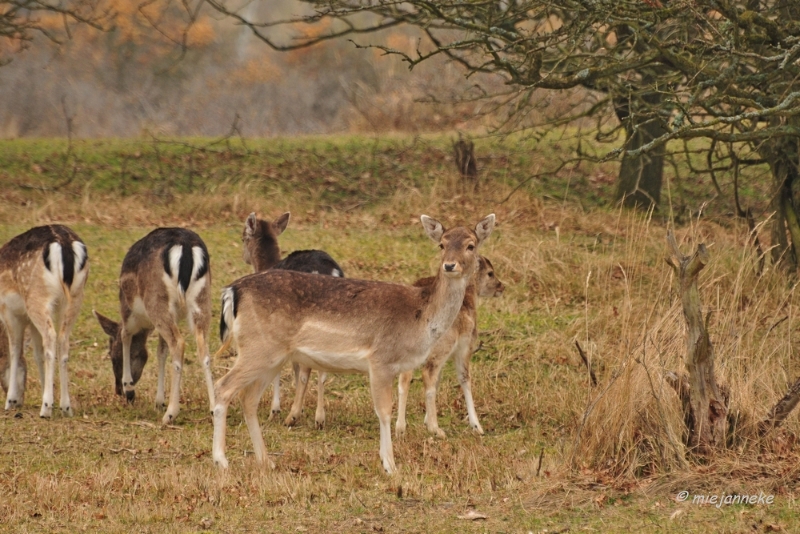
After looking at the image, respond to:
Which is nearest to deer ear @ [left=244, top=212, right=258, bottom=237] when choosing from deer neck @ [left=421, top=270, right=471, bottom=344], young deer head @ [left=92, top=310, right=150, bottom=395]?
young deer head @ [left=92, top=310, right=150, bottom=395]

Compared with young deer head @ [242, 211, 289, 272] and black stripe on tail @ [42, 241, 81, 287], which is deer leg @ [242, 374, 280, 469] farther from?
young deer head @ [242, 211, 289, 272]

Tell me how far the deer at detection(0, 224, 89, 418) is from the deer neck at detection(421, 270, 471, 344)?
11.7 feet

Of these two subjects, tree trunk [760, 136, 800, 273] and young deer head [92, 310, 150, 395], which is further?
tree trunk [760, 136, 800, 273]

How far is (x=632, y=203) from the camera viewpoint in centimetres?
1817

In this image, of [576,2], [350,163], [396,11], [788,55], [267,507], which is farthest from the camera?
[350,163]

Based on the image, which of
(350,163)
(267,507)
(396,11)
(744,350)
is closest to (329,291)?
(267,507)

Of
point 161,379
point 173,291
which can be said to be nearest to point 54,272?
point 173,291

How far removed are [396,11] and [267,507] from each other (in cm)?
774

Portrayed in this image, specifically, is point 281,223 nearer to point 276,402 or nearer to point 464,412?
point 276,402

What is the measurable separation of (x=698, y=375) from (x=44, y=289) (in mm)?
5850

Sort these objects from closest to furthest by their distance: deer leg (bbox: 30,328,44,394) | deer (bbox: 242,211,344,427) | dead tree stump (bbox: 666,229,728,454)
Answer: dead tree stump (bbox: 666,229,728,454) → deer (bbox: 242,211,344,427) → deer leg (bbox: 30,328,44,394)

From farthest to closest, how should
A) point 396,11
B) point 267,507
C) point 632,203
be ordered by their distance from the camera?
point 632,203 < point 396,11 < point 267,507

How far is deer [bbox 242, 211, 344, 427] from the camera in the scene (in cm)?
967

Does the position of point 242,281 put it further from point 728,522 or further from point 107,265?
point 107,265
